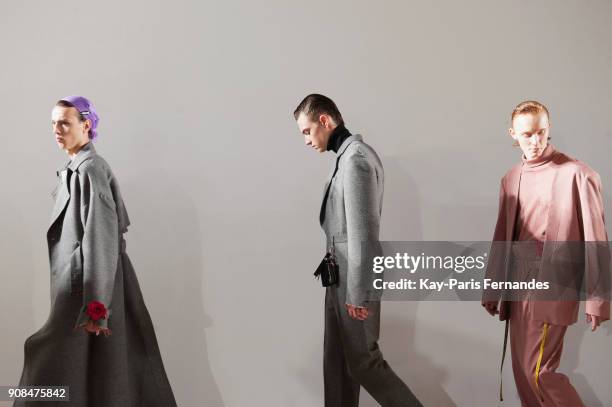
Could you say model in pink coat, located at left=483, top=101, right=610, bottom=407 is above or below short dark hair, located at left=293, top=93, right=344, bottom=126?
below

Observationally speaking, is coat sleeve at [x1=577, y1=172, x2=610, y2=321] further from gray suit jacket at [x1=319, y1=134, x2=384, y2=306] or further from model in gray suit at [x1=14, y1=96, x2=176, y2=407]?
model in gray suit at [x1=14, y1=96, x2=176, y2=407]

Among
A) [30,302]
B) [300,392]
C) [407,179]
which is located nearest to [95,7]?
[30,302]

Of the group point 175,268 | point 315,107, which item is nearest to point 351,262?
point 315,107

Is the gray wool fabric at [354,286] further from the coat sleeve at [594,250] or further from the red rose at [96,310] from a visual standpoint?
the red rose at [96,310]

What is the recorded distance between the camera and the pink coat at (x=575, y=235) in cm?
294

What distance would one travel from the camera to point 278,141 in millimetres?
3721

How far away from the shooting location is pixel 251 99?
3.72 m

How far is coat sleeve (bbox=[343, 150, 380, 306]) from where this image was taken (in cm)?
292

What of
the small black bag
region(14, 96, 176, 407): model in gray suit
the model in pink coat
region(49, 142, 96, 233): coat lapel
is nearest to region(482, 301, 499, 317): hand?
the model in pink coat

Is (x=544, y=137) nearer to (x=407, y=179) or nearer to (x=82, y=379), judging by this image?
(x=407, y=179)

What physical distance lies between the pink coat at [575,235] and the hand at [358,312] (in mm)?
770

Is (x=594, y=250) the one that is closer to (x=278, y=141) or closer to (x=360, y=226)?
(x=360, y=226)

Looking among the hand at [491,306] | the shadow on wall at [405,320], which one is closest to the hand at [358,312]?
the hand at [491,306]

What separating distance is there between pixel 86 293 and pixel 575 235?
218 cm
